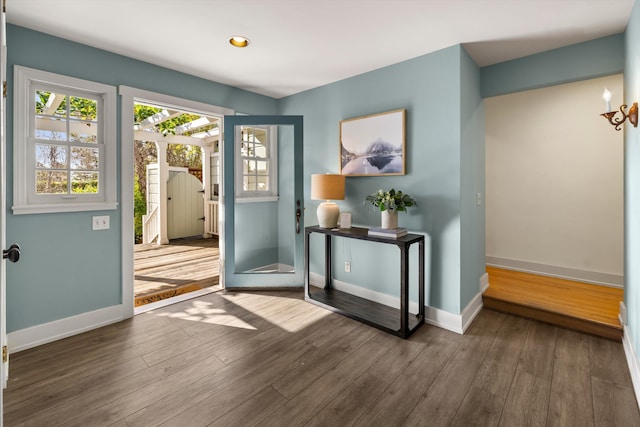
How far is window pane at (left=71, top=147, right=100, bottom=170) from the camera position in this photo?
267cm

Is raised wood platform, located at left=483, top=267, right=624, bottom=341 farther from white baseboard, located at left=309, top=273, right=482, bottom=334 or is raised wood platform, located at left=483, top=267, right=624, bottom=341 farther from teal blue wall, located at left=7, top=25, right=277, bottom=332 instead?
teal blue wall, located at left=7, top=25, right=277, bottom=332

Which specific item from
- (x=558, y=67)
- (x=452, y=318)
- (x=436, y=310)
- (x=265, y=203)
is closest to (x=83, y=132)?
(x=265, y=203)

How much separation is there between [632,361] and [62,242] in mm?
4293

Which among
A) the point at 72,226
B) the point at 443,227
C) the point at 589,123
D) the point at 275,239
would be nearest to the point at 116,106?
the point at 72,226

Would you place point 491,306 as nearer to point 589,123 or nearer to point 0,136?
point 589,123

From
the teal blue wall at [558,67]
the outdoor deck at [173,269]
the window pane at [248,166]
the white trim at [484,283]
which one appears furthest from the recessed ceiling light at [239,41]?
the white trim at [484,283]

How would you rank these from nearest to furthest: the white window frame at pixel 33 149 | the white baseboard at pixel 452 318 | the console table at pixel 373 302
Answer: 1. the white window frame at pixel 33 149
2. the console table at pixel 373 302
3. the white baseboard at pixel 452 318

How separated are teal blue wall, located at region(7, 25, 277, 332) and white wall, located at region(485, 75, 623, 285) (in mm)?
4238

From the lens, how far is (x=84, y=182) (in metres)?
2.73

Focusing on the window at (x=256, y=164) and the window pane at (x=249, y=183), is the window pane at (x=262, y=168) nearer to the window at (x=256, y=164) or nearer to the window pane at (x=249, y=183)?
the window at (x=256, y=164)

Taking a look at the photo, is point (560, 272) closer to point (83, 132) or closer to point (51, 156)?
point (83, 132)

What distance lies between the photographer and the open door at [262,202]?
3.72 meters

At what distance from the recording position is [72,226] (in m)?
2.65

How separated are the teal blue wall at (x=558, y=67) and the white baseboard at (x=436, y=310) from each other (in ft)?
6.76
